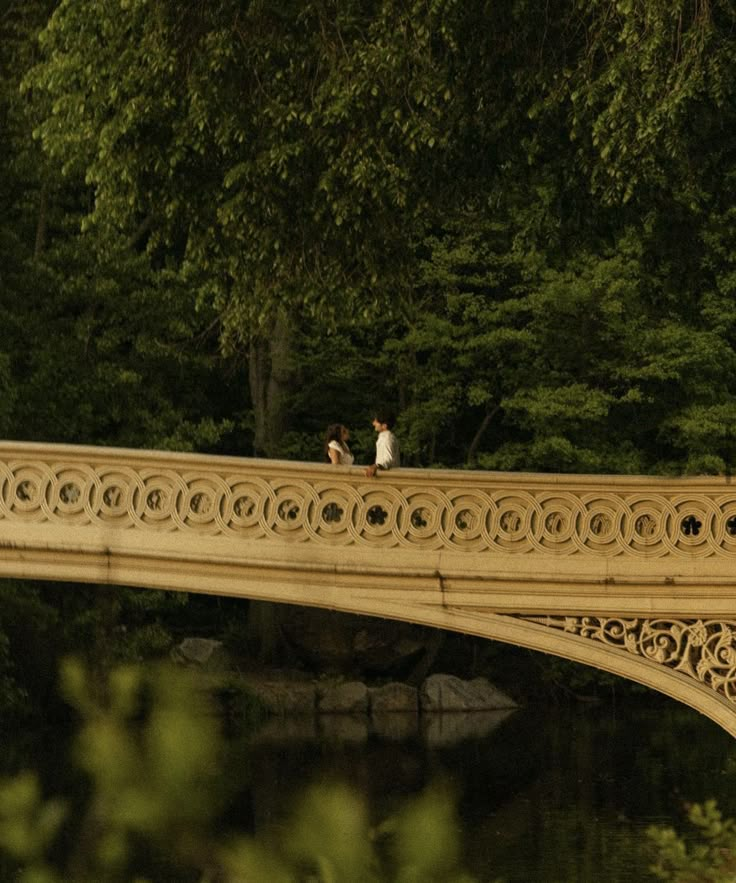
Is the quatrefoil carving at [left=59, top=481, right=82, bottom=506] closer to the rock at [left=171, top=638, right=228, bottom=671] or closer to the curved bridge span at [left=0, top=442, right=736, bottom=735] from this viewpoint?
the curved bridge span at [left=0, top=442, right=736, bottom=735]

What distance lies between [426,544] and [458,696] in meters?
19.9

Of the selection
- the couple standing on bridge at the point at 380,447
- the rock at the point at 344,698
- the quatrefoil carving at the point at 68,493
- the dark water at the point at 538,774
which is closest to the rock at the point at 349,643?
the rock at the point at 344,698

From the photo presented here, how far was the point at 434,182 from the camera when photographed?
14.2 meters

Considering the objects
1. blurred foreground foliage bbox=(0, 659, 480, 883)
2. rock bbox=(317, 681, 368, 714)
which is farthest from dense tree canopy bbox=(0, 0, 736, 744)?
blurred foreground foliage bbox=(0, 659, 480, 883)

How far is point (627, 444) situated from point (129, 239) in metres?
9.38

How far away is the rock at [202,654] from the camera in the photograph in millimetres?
29891

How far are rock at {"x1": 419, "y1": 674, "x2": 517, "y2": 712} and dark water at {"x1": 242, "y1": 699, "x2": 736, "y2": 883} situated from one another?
24.1 inches

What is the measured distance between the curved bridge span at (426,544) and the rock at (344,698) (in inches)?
734

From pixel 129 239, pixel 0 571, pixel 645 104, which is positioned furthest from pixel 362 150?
pixel 129 239

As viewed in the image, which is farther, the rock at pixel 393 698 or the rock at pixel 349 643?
the rock at pixel 349 643

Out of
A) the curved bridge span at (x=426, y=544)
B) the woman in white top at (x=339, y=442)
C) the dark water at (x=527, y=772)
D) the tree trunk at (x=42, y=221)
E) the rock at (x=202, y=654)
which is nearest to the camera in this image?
the curved bridge span at (x=426, y=544)

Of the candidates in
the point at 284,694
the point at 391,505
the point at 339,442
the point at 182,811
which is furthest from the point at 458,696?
the point at 182,811

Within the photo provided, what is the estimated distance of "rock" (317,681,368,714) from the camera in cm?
3111

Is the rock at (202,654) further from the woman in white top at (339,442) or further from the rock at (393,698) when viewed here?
the woman in white top at (339,442)
